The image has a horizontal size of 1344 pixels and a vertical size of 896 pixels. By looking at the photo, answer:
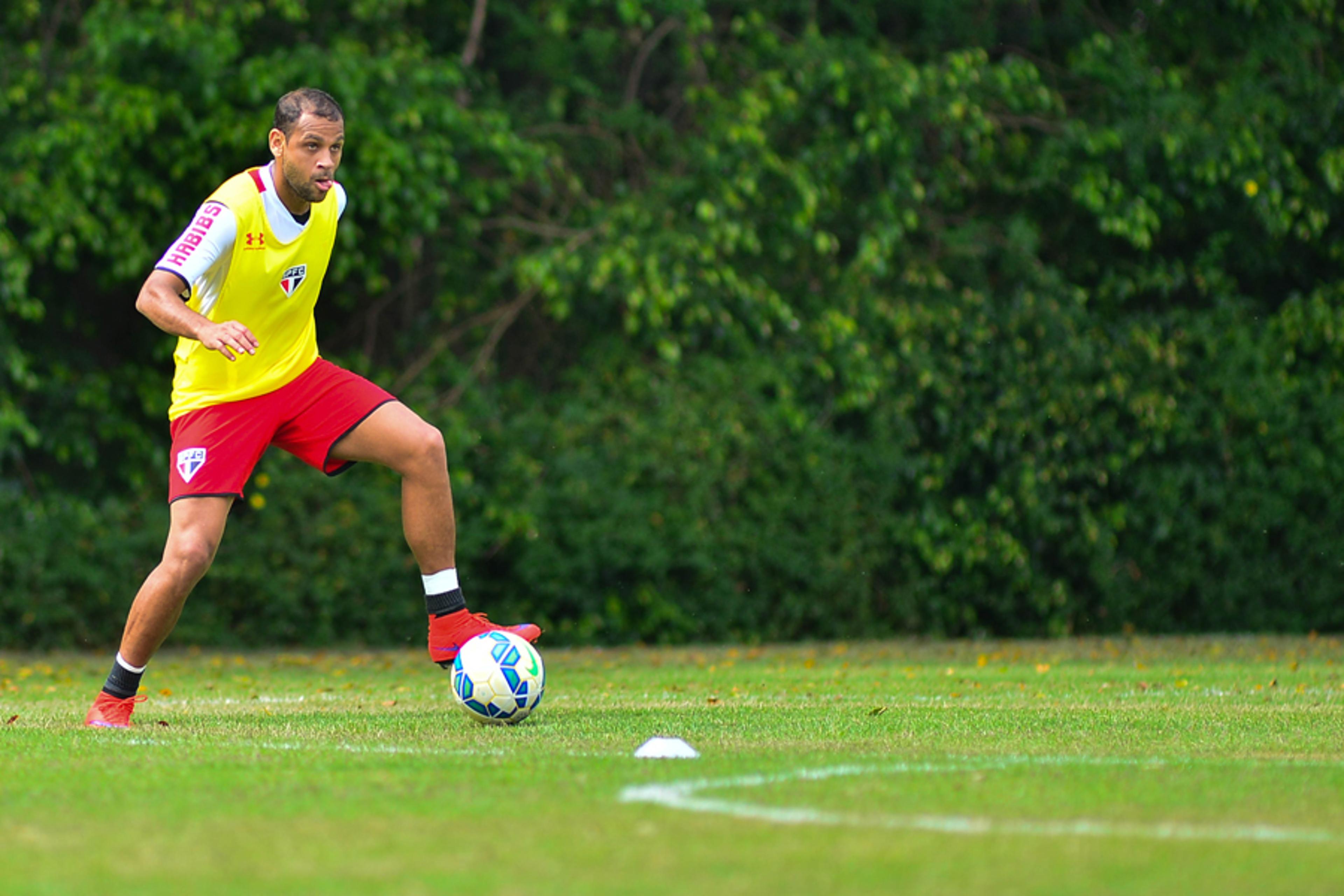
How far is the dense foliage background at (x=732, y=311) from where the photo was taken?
1270cm

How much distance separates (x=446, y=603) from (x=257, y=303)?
4.63 ft

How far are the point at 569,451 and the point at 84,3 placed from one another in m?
5.10

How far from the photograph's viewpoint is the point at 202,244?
6547 millimetres

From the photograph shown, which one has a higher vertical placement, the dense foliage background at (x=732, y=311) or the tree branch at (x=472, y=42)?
the tree branch at (x=472, y=42)

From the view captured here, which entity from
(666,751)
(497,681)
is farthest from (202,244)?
(666,751)

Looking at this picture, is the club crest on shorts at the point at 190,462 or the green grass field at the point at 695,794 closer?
the green grass field at the point at 695,794

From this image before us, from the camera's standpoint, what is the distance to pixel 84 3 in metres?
13.4

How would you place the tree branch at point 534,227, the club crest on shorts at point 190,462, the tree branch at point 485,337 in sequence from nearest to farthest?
the club crest on shorts at point 190,462 → the tree branch at point 485,337 → the tree branch at point 534,227

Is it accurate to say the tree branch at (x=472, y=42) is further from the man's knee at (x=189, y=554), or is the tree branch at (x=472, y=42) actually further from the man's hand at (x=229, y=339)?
the man's hand at (x=229, y=339)

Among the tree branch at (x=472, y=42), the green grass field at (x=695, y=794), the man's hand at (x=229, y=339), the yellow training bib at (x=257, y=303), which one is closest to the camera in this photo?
the green grass field at (x=695, y=794)

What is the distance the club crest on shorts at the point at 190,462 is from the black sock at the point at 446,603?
3.36 ft

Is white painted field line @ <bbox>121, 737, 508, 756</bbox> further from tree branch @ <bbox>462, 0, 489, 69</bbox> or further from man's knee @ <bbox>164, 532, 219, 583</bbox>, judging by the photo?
tree branch @ <bbox>462, 0, 489, 69</bbox>

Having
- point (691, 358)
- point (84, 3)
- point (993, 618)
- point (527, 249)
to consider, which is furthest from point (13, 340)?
point (993, 618)

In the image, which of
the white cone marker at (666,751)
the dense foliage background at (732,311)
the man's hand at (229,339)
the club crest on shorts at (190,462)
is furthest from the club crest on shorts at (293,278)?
the dense foliage background at (732,311)
